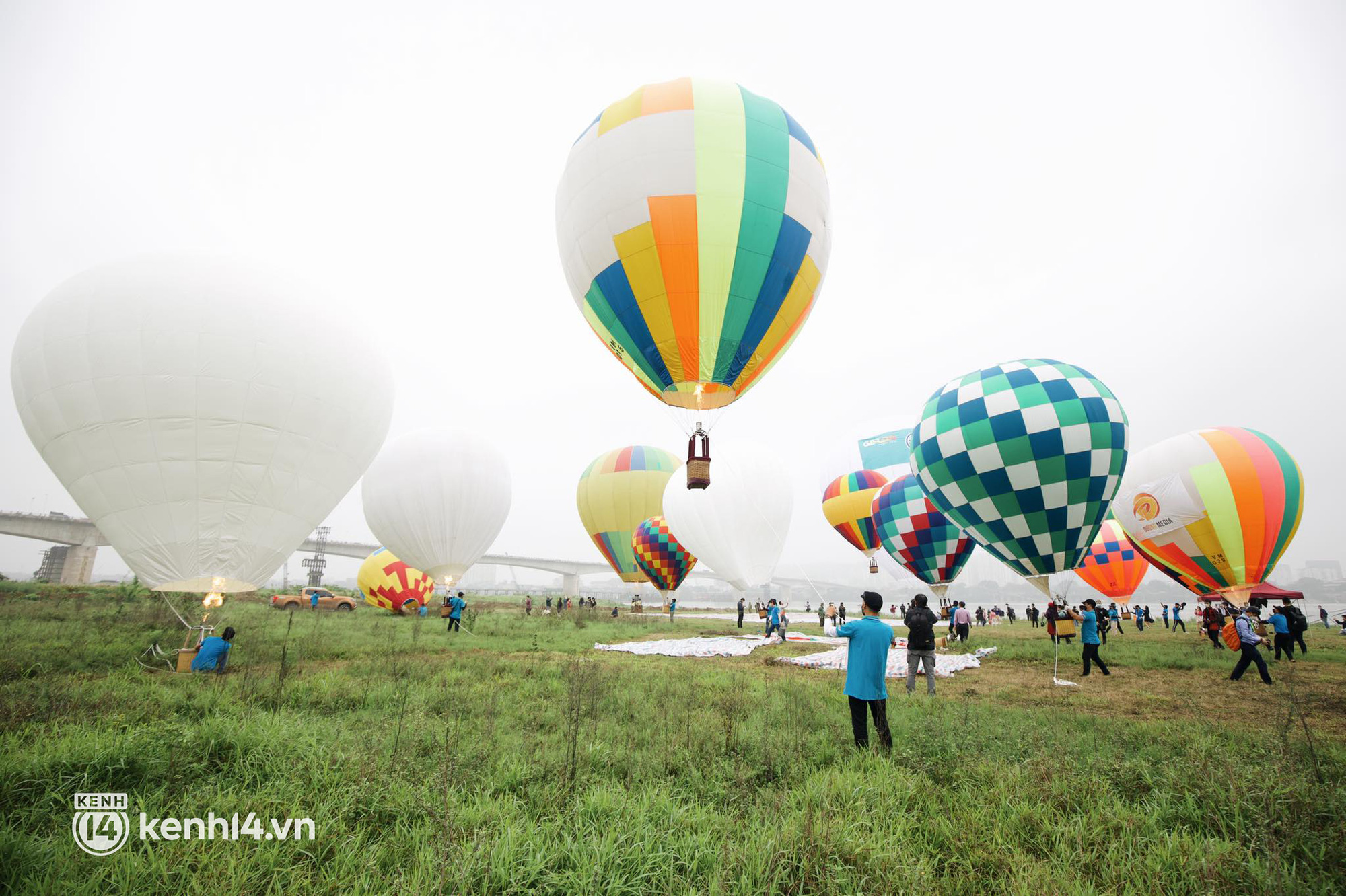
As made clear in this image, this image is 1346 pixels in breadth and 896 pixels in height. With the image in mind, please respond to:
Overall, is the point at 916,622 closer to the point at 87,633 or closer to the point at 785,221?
the point at 785,221

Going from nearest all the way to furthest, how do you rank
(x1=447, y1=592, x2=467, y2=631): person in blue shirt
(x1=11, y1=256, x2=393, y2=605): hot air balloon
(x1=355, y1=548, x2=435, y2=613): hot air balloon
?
(x1=11, y1=256, x2=393, y2=605): hot air balloon → (x1=447, y1=592, x2=467, y2=631): person in blue shirt → (x1=355, y1=548, x2=435, y2=613): hot air balloon

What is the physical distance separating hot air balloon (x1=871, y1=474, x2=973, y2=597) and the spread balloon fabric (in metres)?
9.96

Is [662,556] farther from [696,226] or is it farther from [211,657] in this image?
[696,226]

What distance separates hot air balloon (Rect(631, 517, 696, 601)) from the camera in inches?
1017

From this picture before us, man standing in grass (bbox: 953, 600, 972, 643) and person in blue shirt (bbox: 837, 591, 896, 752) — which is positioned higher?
person in blue shirt (bbox: 837, 591, 896, 752)

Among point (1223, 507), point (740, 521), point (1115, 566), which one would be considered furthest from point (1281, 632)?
point (740, 521)

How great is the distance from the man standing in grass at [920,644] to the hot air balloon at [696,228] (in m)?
4.26

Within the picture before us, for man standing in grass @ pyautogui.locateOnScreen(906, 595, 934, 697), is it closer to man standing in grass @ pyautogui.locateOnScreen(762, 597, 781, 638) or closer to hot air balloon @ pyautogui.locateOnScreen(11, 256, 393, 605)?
man standing in grass @ pyautogui.locateOnScreen(762, 597, 781, 638)

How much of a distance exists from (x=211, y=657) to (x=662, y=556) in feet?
62.1

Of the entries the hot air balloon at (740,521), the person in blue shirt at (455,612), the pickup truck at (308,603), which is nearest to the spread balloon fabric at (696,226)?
→ the hot air balloon at (740,521)

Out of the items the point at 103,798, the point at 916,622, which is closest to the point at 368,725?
the point at 103,798

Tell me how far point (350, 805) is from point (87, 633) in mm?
12213

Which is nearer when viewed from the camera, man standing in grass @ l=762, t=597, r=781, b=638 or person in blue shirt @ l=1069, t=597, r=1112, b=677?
person in blue shirt @ l=1069, t=597, r=1112, b=677

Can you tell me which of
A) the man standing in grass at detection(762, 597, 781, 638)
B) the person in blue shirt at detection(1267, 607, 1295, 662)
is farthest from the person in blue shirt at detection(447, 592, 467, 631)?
the person in blue shirt at detection(1267, 607, 1295, 662)
